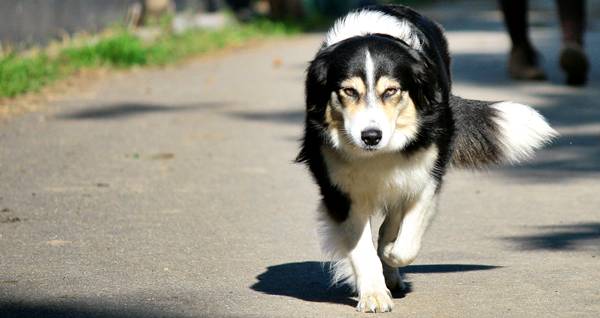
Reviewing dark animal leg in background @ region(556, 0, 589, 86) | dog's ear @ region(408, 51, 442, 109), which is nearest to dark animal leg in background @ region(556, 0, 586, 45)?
dark animal leg in background @ region(556, 0, 589, 86)

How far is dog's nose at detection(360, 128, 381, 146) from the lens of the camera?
488 cm

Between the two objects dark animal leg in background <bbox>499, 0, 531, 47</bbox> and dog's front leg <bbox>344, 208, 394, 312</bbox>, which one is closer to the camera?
dog's front leg <bbox>344, 208, 394, 312</bbox>

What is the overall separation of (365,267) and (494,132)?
1163 mm

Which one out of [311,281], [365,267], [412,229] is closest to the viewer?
[365,267]

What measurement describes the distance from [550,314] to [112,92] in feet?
26.2

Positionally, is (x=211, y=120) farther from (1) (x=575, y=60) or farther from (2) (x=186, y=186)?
(1) (x=575, y=60)

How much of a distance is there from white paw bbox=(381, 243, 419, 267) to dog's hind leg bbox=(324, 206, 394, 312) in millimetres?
96

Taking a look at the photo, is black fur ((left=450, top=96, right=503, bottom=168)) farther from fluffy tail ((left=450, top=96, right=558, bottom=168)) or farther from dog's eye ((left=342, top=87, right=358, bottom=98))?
dog's eye ((left=342, top=87, right=358, bottom=98))

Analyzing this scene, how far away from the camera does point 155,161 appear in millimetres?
8875

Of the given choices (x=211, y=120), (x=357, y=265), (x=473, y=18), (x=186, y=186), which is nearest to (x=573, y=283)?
(x=357, y=265)

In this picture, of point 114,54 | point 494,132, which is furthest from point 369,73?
point 114,54

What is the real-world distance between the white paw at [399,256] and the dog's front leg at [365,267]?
0.31 feet

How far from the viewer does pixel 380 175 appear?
17.0 ft

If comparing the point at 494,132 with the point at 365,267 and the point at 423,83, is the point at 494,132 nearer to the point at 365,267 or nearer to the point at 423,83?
the point at 423,83
